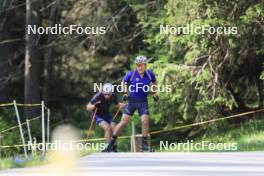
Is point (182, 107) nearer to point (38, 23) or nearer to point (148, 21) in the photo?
point (148, 21)

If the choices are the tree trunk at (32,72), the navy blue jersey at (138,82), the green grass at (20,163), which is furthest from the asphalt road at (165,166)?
the tree trunk at (32,72)

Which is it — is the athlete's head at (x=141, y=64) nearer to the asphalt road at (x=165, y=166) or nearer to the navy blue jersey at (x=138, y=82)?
the navy blue jersey at (x=138, y=82)

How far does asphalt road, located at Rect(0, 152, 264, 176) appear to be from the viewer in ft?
33.2

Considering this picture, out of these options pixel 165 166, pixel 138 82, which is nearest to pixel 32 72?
pixel 138 82

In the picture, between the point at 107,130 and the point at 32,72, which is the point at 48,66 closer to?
the point at 32,72

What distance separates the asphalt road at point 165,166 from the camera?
10120mm

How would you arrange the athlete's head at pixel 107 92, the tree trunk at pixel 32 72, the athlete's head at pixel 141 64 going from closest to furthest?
the athlete's head at pixel 141 64
the athlete's head at pixel 107 92
the tree trunk at pixel 32 72

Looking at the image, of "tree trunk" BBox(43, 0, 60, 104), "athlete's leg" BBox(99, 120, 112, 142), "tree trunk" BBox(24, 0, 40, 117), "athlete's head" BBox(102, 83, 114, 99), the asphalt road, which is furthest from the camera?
"tree trunk" BBox(43, 0, 60, 104)

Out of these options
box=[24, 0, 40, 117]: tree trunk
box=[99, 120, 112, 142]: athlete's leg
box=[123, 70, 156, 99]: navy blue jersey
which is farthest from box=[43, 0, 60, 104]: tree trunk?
box=[123, 70, 156, 99]: navy blue jersey

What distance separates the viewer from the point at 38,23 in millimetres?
30562

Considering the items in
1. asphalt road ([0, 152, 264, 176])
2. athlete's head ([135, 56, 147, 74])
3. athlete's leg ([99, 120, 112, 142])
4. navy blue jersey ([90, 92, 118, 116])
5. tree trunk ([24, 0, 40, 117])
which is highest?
tree trunk ([24, 0, 40, 117])

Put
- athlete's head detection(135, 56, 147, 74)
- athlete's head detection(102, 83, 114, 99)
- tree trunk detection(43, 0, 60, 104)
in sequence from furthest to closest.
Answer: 1. tree trunk detection(43, 0, 60, 104)
2. athlete's head detection(102, 83, 114, 99)
3. athlete's head detection(135, 56, 147, 74)

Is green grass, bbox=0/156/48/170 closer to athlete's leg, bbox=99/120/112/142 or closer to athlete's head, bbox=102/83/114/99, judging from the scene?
athlete's head, bbox=102/83/114/99

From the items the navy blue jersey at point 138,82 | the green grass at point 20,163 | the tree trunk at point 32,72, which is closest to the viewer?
the green grass at point 20,163
